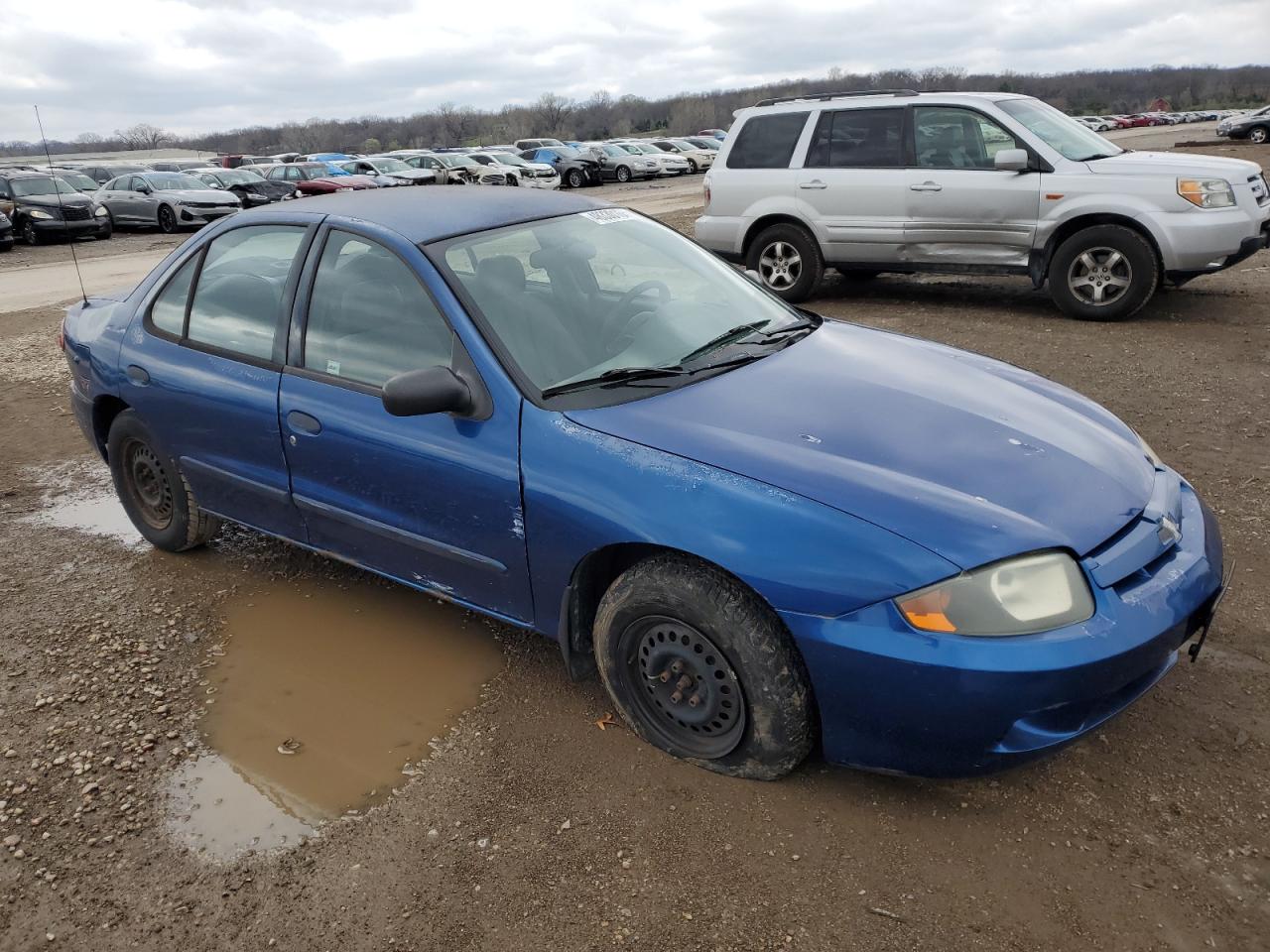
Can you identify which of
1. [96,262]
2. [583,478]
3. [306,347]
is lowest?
[96,262]

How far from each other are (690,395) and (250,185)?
81.9 ft

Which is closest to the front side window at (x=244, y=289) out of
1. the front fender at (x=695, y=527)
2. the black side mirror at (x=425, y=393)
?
the black side mirror at (x=425, y=393)

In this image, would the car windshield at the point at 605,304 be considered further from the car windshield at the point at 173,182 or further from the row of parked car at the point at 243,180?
the car windshield at the point at 173,182

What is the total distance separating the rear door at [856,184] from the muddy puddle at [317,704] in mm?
6136

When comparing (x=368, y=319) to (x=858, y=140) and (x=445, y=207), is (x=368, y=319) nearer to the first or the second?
(x=445, y=207)

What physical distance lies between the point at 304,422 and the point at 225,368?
548mm

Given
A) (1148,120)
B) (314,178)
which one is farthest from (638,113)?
(314,178)

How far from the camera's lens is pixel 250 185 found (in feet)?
81.3

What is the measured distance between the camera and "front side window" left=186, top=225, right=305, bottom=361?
369cm

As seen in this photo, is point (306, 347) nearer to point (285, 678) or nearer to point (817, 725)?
point (285, 678)

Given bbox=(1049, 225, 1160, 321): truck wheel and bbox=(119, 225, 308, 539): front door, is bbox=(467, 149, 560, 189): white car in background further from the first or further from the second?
bbox=(119, 225, 308, 539): front door

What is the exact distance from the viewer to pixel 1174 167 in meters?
7.59

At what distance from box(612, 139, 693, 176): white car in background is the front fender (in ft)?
108

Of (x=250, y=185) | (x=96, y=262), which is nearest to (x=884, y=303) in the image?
(x=96, y=262)
